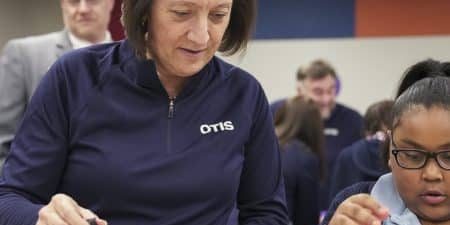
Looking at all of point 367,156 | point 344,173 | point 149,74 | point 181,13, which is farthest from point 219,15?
point 344,173

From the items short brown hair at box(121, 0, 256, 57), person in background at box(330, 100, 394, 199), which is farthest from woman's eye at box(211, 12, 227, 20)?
person in background at box(330, 100, 394, 199)

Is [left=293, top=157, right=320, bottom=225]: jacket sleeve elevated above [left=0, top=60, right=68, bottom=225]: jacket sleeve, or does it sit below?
below

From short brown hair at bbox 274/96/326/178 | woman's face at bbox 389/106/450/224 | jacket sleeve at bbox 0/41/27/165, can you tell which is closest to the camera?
woman's face at bbox 389/106/450/224

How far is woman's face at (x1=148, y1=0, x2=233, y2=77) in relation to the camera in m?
1.49

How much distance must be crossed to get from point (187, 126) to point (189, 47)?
0.16 m

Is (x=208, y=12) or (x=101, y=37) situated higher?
(x=208, y=12)

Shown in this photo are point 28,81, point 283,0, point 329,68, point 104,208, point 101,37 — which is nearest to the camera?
point 104,208

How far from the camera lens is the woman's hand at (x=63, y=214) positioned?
4.23 feet

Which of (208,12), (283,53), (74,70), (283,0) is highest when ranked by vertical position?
Answer: (208,12)

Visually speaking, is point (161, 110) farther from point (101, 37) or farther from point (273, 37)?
point (273, 37)

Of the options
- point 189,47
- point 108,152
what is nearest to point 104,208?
point 108,152

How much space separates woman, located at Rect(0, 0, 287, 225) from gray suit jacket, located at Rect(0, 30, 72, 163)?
1.08 m

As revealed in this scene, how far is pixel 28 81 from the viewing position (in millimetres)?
2609

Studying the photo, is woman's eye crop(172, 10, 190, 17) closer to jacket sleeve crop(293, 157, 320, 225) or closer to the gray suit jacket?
the gray suit jacket
